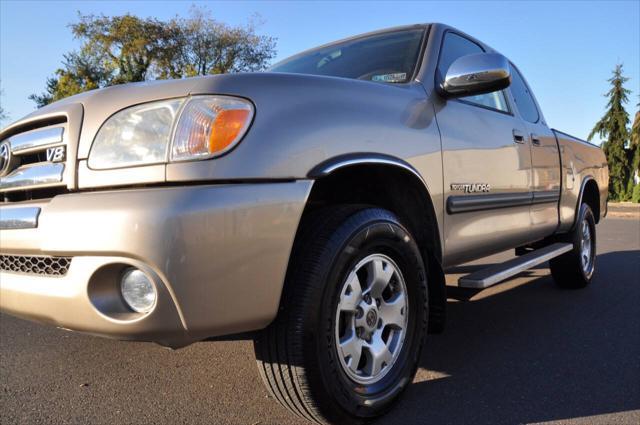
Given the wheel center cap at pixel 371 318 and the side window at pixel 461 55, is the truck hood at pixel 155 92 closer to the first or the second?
the wheel center cap at pixel 371 318

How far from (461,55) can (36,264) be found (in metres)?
2.66

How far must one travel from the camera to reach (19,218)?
1.70 m

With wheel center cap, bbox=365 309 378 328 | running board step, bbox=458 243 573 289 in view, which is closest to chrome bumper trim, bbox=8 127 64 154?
wheel center cap, bbox=365 309 378 328

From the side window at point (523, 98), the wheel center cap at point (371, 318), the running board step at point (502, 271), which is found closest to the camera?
the wheel center cap at point (371, 318)

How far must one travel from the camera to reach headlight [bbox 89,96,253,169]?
157 centimetres

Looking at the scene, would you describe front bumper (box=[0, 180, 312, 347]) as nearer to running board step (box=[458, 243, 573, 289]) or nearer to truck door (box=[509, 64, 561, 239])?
running board step (box=[458, 243, 573, 289])

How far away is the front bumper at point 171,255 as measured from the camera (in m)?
1.43

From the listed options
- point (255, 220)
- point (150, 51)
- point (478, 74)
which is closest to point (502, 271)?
point (478, 74)

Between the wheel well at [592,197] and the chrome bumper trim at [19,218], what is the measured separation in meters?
4.73

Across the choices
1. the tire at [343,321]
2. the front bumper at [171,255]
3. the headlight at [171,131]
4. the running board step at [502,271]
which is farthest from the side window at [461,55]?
the front bumper at [171,255]

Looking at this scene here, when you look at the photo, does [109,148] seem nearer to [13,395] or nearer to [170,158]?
[170,158]

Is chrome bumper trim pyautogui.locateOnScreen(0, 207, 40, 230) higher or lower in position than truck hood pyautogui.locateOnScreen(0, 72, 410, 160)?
lower

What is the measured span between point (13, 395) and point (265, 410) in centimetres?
119

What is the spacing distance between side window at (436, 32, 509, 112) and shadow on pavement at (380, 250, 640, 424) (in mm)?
1475
